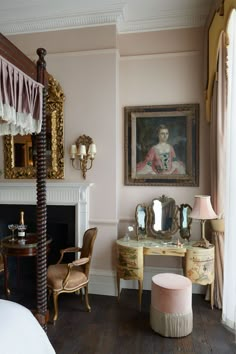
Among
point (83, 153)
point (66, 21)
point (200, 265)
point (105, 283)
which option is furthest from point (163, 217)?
point (66, 21)

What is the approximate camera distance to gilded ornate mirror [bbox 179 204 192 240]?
3.67 meters

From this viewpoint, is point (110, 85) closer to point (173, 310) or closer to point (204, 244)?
point (204, 244)

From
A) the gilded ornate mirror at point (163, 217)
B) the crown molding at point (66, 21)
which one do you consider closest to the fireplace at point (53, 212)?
the gilded ornate mirror at point (163, 217)

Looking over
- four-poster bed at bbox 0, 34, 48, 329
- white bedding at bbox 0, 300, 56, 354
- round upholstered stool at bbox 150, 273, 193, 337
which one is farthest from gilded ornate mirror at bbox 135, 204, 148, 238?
white bedding at bbox 0, 300, 56, 354

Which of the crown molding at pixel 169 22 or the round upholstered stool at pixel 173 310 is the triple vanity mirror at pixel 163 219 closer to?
the round upholstered stool at pixel 173 310

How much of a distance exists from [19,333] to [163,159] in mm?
2761

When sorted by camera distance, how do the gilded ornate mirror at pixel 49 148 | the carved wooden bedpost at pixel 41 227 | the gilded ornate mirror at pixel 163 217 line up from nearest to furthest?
the carved wooden bedpost at pixel 41 227
the gilded ornate mirror at pixel 163 217
the gilded ornate mirror at pixel 49 148

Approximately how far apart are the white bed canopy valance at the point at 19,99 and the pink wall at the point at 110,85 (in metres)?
1.38

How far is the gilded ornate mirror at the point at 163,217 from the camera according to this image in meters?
3.72

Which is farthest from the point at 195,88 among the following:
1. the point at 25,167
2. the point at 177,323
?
the point at 177,323

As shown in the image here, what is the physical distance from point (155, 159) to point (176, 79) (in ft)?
3.75

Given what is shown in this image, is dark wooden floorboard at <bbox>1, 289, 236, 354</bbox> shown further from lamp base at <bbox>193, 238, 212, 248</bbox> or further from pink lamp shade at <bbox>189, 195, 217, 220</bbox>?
pink lamp shade at <bbox>189, 195, 217, 220</bbox>

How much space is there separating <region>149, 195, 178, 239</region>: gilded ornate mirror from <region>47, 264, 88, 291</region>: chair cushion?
1125 millimetres

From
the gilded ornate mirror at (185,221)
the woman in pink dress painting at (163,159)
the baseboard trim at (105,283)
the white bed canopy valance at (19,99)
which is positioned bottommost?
the baseboard trim at (105,283)
